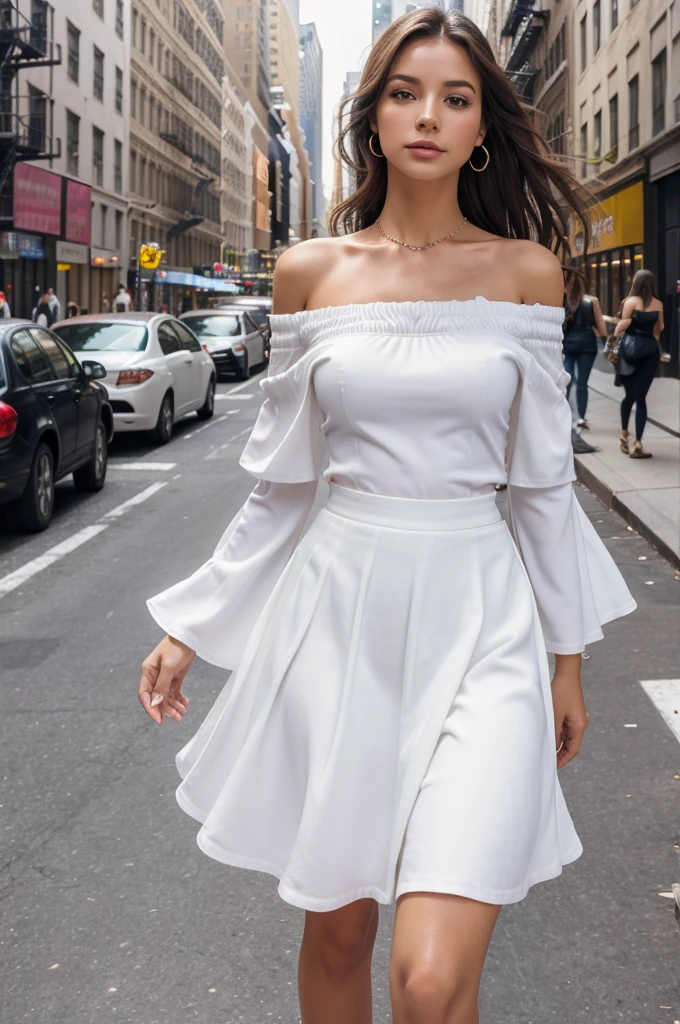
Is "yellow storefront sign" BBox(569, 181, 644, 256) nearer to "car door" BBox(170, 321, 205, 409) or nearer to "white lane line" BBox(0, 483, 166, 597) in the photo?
"car door" BBox(170, 321, 205, 409)

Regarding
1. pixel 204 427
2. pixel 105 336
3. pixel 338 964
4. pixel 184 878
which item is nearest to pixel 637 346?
pixel 105 336

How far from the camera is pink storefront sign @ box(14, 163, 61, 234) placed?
3450 cm

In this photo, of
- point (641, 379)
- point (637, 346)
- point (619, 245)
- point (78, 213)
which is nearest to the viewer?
point (637, 346)

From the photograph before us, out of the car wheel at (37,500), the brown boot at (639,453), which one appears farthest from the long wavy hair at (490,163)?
the brown boot at (639,453)

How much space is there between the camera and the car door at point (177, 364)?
53.4 feet

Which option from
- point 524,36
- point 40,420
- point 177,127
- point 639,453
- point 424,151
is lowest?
point 639,453

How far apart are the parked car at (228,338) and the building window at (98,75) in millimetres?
21702

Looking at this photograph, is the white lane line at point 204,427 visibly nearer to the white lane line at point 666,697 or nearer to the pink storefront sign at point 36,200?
the white lane line at point 666,697

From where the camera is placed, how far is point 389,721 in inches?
82.7

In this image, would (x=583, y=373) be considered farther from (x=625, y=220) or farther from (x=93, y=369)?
(x=625, y=220)

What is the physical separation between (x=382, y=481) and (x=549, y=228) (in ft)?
2.71

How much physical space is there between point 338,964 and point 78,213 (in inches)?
1654

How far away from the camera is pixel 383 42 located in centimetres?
245

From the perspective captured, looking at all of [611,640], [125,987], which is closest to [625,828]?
[125,987]
